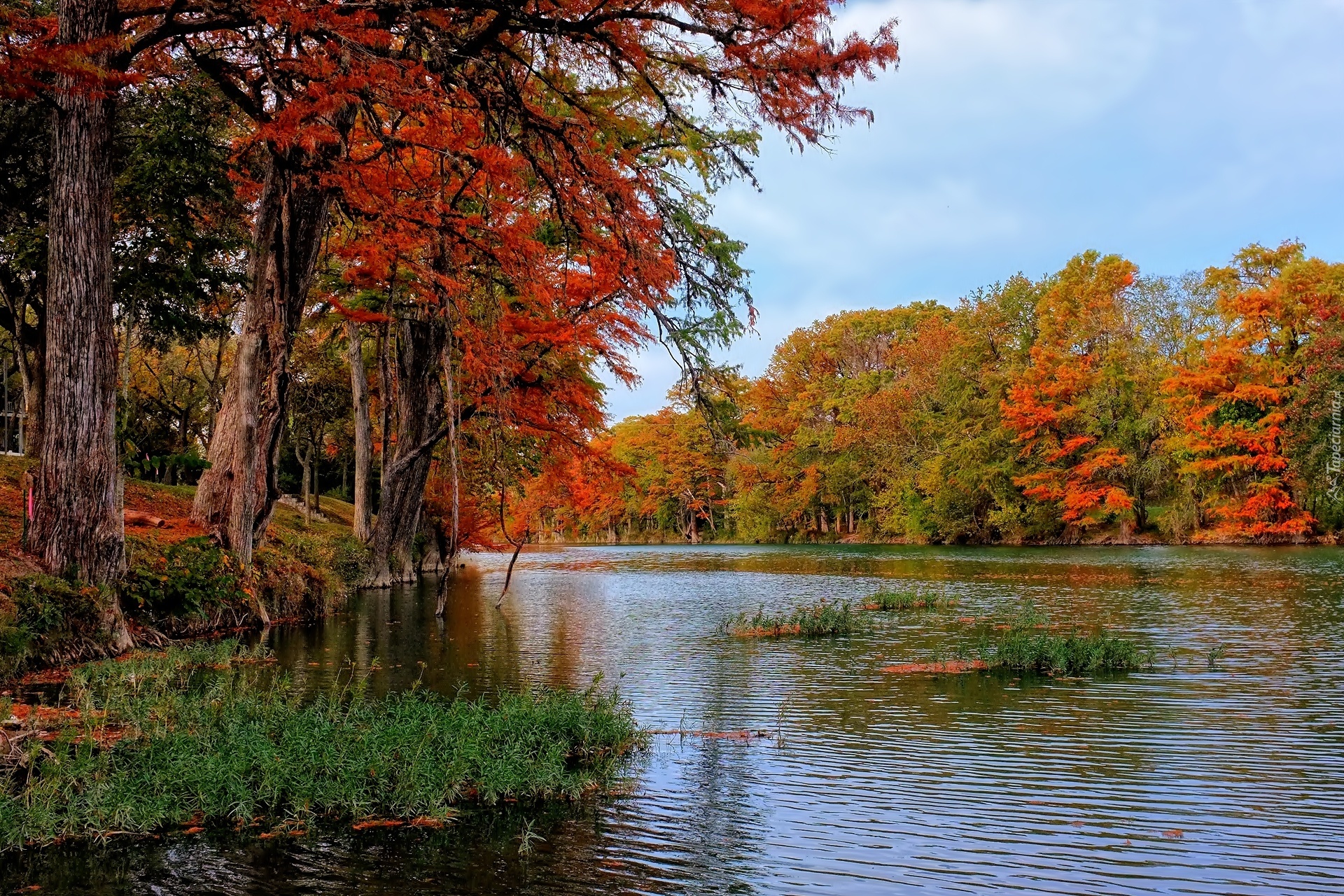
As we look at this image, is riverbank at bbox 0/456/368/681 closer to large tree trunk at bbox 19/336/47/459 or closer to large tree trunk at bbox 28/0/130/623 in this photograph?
large tree trunk at bbox 28/0/130/623

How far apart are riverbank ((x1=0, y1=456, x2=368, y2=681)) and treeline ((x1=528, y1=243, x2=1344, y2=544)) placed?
7289 millimetres

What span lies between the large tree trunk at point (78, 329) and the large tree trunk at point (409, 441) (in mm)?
11467

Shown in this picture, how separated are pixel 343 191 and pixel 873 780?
9763mm

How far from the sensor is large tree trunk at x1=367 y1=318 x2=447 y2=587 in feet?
75.6

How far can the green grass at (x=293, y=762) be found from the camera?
5629 mm

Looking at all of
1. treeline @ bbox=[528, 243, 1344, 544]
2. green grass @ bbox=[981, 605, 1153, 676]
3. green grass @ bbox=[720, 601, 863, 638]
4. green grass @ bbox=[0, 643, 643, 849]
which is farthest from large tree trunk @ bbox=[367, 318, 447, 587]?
green grass @ bbox=[0, 643, 643, 849]

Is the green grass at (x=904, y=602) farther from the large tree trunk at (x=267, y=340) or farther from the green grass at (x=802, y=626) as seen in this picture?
the large tree trunk at (x=267, y=340)

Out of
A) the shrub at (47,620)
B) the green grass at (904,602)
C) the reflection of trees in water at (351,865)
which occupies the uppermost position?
the shrub at (47,620)

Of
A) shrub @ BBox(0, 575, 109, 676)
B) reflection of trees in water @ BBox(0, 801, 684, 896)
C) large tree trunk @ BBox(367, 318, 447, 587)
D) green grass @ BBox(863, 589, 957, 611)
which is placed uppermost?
large tree trunk @ BBox(367, 318, 447, 587)

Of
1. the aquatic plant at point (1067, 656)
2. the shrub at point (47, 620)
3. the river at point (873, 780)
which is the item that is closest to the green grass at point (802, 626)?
the river at point (873, 780)

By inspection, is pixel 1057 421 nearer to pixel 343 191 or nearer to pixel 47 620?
pixel 343 191

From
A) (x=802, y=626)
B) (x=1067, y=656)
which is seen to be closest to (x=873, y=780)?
(x=1067, y=656)

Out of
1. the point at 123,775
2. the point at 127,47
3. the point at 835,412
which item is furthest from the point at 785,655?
the point at 835,412

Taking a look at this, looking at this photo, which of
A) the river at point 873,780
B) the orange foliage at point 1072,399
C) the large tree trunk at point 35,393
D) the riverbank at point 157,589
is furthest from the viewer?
the orange foliage at point 1072,399
